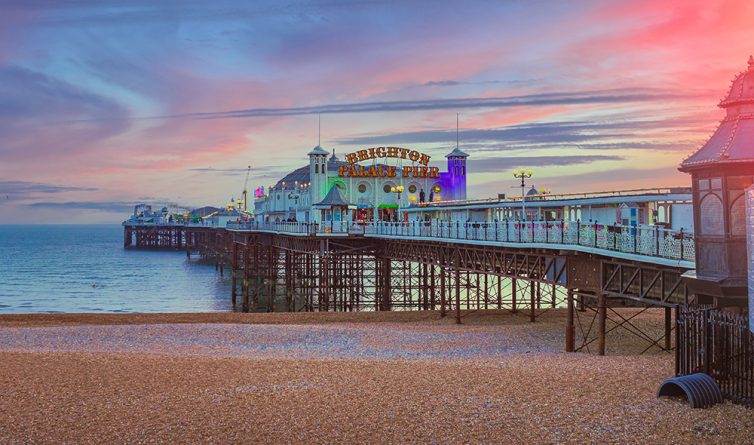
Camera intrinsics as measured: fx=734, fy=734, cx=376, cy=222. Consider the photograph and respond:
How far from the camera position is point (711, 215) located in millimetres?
16047

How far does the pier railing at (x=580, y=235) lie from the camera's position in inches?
742

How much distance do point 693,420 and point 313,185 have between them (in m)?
54.5

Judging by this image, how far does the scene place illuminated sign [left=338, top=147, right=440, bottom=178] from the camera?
65062mm

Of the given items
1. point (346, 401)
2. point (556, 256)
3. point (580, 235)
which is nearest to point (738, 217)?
point (580, 235)

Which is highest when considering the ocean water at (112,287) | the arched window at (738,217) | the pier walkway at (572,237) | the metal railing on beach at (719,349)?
the arched window at (738,217)

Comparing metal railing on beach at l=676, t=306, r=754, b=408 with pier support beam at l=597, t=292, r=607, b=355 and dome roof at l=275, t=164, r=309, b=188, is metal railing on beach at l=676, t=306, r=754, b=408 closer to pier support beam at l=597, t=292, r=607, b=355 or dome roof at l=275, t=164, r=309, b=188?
pier support beam at l=597, t=292, r=607, b=355

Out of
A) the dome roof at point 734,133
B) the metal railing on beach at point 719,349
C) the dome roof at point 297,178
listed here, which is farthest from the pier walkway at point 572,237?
the dome roof at point 297,178

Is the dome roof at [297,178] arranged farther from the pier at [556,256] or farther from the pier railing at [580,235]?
the pier railing at [580,235]

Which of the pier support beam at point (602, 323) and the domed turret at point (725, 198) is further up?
the domed turret at point (725, 198)

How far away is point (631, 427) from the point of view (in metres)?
11.5

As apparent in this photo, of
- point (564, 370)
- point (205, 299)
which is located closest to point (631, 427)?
point (564, 370)

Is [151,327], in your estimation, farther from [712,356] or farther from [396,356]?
[712,356]

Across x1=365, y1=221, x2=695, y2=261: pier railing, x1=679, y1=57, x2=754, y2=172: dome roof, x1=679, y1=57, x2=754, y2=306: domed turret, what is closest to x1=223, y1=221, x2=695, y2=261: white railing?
x1=365, y1=221, x2=695, y2=261: pier railing

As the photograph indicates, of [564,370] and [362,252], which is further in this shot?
[362,252]
